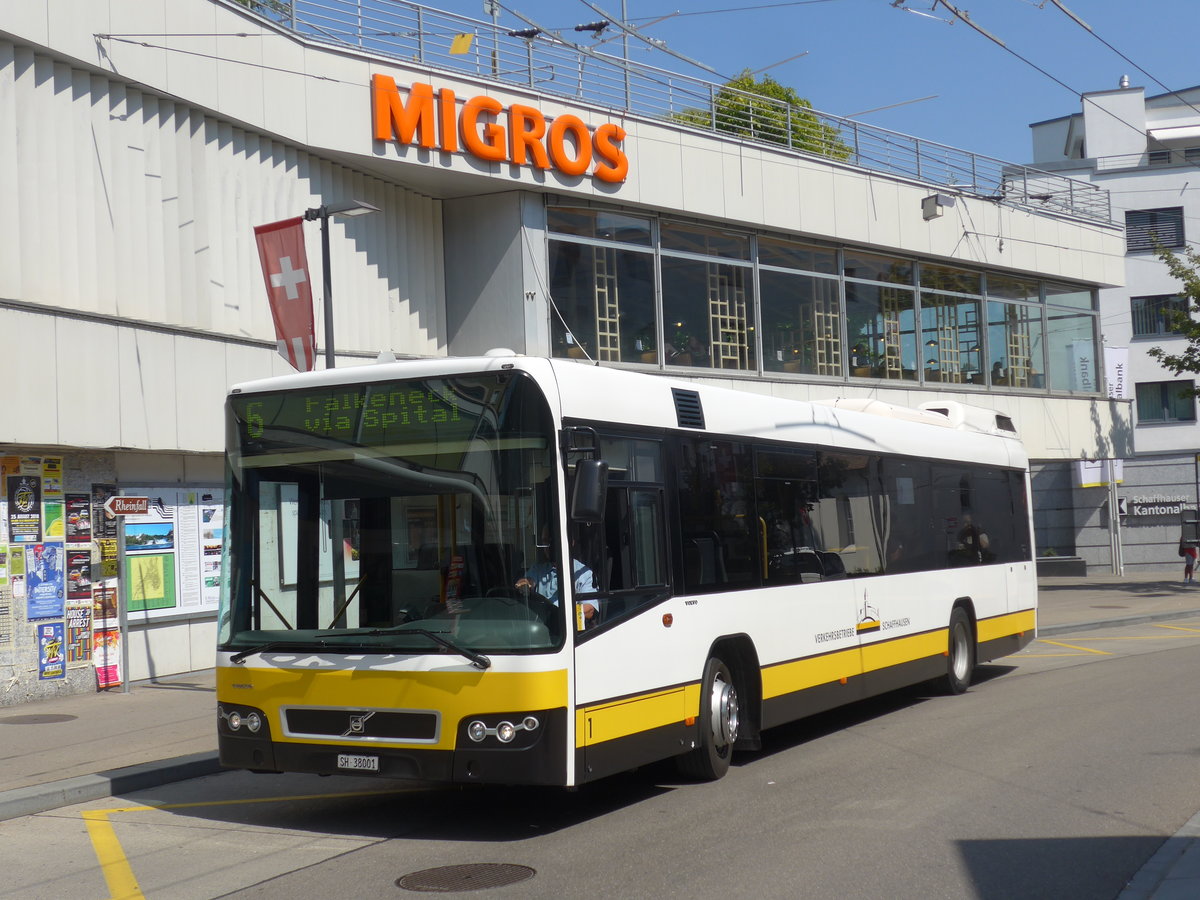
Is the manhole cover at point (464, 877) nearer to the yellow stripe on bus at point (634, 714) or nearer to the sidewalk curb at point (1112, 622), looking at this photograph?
the yellow stripe on bus at point (634, 714)

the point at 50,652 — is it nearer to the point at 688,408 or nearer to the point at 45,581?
the point at 45,581

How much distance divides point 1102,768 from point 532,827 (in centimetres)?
427

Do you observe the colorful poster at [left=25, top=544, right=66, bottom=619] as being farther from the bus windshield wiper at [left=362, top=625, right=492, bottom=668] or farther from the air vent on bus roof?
the air vent on bus roof

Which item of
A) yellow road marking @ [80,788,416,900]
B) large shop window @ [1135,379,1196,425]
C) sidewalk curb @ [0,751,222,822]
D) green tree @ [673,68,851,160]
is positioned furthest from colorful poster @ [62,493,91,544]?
large shop window @ [1135,379,1196,425]

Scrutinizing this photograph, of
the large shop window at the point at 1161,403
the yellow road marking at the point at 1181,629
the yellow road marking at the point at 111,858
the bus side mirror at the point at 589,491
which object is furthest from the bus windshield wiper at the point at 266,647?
the large shop window at the point at 1161,403

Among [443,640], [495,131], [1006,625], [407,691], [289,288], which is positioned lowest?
[1006,625]

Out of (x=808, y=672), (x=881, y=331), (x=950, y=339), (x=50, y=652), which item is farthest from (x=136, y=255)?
(x=950, y=339)

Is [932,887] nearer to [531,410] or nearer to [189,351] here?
[531,410]

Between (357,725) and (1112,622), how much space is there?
19.8m

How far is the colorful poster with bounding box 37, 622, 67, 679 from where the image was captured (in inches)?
593

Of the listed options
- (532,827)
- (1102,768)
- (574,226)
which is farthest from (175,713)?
(574,226)

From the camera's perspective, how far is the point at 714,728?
9477 millimetres

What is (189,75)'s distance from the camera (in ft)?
55.1

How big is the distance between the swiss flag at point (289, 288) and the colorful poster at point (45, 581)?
354cm
